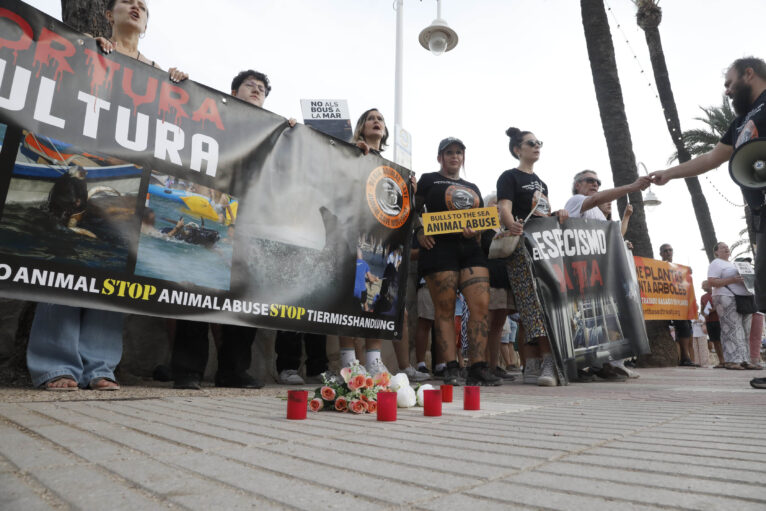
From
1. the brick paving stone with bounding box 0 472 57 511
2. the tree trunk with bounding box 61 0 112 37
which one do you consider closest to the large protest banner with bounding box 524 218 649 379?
the tree trunk with bounding box 61 0 112 37

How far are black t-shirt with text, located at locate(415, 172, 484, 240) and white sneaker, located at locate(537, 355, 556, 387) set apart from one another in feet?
4.43

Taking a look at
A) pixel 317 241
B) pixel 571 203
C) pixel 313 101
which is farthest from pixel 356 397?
pixel 313 101

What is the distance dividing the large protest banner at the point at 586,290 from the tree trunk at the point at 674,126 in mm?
10684

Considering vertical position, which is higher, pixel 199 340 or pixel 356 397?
pixel 199 340

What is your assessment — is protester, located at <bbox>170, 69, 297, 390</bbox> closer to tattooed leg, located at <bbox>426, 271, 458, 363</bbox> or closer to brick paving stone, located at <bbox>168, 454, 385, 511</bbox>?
tattooed leg, located at <bbox>426, 271, 458, 363</bbox>

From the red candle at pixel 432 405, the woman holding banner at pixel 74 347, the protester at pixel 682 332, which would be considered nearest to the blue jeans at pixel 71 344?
the woman holding banner at pixel 74 347

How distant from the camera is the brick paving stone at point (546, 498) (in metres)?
0.97

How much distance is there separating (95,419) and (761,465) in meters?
2.14

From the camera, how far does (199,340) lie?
11.8 ft

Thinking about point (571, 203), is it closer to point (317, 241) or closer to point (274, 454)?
point (317, 241)

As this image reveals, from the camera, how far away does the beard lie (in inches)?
151

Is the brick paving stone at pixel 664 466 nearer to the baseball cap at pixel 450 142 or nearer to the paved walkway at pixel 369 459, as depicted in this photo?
the paved walkway at pixel 369 459

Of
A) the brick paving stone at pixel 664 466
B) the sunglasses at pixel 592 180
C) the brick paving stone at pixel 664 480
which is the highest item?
the sunglasses at pixel 592 180

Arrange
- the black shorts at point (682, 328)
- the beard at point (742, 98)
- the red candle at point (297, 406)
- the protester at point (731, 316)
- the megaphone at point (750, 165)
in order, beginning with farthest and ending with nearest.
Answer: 1. the black shorts at point (682, 328)
2. the protester at point (731, 316)
3. the beard at point (742, 98)
4. the megaphone at point (750, 165)
5. the red candle at point (297, 406)
